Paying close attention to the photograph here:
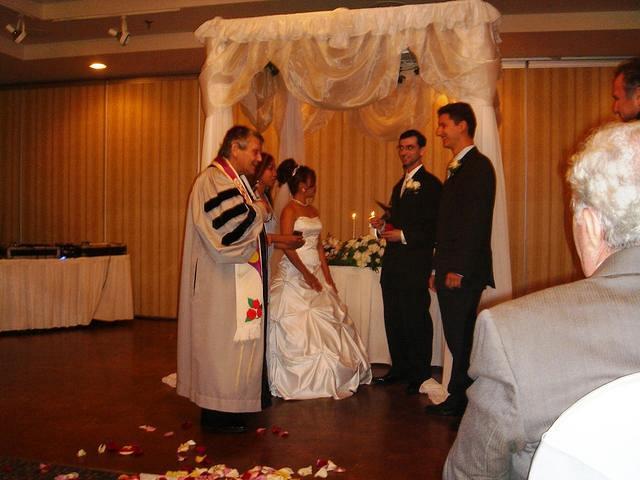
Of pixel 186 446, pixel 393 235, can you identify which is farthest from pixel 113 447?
pixel 393 235

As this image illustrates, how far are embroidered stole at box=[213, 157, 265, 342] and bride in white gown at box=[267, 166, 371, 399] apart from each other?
2.69ft

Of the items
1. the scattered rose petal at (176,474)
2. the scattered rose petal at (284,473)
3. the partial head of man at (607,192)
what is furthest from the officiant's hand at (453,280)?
the partial head of man at (607,192)

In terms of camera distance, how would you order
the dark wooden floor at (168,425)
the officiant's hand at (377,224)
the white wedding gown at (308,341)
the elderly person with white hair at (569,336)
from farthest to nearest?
the officiant's hand at (377,224)
the white wedding gown at (308,341)
the dark wooden floor at (168,425)
the elderly person with white hair at (569,336)

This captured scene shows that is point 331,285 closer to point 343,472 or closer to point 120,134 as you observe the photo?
point 343,472

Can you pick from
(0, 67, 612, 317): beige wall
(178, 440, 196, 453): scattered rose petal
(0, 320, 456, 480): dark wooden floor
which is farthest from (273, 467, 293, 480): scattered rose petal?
(0, 67, 612, 317): beige wall

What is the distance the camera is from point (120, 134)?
951 cm

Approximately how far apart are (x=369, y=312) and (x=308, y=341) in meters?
1.04

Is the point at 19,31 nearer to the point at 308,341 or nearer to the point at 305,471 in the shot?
the point at 308,341

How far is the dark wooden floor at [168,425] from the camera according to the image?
11.1ft

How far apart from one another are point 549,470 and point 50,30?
321 inches

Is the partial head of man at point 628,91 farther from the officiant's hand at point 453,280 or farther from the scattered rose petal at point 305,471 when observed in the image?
the scattered rose petal at point 305,471

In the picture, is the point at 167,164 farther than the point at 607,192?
Yes

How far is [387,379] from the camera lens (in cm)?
520

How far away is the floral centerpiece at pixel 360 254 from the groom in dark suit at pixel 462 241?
144 cm
